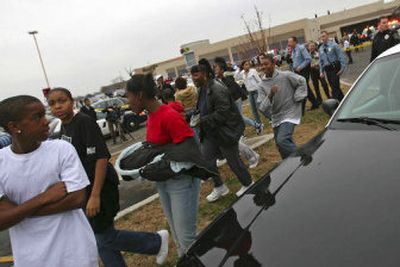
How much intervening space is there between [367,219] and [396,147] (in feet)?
2.47

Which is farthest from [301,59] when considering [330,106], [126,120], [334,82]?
[126,120]

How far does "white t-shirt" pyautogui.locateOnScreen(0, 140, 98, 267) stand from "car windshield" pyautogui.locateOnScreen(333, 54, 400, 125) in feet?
6.40

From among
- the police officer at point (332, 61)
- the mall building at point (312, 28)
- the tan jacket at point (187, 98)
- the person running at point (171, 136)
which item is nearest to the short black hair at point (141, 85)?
the person running at point (171, 136)

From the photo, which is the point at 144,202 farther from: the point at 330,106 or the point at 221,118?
the point at 330,106

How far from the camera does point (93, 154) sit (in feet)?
10.1

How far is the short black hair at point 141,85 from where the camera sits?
9.94 ft

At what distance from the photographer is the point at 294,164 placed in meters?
2.58

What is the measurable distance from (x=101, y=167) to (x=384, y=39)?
6868mm

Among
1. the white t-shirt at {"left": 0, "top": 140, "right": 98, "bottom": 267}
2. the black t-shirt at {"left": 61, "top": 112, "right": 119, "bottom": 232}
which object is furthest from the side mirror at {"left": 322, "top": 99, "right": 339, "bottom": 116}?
the white t-shirt at {"left": 0, "top": 140, "right": 98, "bottom": 267}

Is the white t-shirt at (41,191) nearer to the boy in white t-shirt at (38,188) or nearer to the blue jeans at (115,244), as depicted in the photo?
the boy in white t-shirt at (38,188)

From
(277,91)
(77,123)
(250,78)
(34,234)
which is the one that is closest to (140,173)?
(77,123)

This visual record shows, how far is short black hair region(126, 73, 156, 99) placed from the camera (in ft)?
9.94

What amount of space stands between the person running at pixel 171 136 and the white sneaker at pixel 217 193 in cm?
182

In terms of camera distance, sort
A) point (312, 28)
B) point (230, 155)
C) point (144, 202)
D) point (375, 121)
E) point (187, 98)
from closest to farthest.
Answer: point (375, 121) < point (230, 155) < point (144, 202) < point (187, 98) < point (312, 28)
